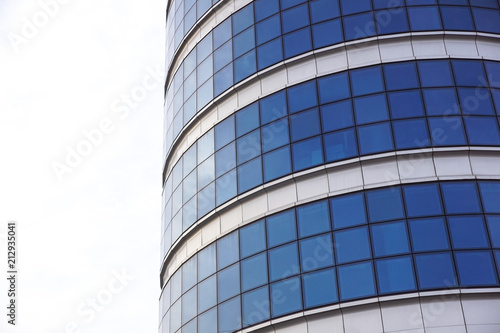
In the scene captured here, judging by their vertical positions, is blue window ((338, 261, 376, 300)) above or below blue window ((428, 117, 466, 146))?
below

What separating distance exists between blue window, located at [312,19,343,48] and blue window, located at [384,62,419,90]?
265cm

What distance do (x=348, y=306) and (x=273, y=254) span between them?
155 inches

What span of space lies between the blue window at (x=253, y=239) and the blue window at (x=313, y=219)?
1.79 meters

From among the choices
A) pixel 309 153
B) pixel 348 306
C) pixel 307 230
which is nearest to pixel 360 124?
pixel 309 153

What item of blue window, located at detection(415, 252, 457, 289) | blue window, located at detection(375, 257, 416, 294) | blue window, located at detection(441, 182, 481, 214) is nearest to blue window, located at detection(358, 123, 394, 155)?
blue window, located at detection(441, 182, 481, 214)

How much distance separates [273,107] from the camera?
30.7 meters

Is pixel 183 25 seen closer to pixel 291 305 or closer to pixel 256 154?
pixel 256 154

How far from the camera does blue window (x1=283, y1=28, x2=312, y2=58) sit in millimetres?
31025

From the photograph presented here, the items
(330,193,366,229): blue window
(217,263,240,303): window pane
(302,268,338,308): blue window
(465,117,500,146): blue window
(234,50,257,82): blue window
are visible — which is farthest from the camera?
(234,50,257,82): blue window

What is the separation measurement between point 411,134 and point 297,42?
7035mm

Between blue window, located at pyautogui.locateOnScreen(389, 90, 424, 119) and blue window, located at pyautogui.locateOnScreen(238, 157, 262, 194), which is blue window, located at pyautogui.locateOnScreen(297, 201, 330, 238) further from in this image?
blue window, located at pyautogui.locateOnScreen(389, 90, 424, 119)

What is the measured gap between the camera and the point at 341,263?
2611 cm

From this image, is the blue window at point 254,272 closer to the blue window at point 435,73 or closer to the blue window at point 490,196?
the blue window at point 490,196

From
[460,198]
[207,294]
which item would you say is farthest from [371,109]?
[207,294]
